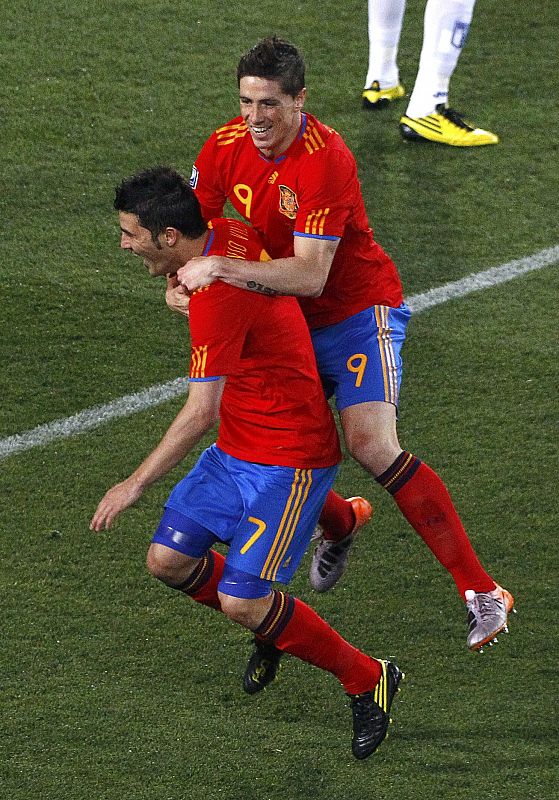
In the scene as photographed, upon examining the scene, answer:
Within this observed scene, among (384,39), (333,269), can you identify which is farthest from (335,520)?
(384,39)

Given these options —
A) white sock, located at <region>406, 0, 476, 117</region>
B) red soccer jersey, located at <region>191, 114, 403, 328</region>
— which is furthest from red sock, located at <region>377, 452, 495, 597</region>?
white sock, located at <region>406, 0, 476, 117</region>

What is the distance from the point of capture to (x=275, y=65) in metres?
4.41

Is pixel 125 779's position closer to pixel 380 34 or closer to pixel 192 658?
pixel 192 658

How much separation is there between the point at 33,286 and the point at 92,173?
1283 millimetres

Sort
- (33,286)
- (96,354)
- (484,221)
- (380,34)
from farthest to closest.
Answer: (380,34), (484,221), (33,286), (96,354)

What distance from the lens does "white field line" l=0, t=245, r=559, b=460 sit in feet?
19.4

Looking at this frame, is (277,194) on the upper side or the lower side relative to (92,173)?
upper

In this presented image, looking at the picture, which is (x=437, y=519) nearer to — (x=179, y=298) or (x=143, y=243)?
(x=179, y=298)

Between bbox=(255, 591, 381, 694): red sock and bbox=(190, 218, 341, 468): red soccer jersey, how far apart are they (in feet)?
1.63

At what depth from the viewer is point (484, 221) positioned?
7598mm

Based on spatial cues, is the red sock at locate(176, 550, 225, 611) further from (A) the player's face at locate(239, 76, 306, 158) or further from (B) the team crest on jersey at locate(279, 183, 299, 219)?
(A) the player's face at locate(239, 76, 306, 158)

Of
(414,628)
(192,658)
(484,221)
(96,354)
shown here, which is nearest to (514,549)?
(414,628)

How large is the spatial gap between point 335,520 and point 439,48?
4.11m

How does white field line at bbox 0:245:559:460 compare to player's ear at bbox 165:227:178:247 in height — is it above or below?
below
